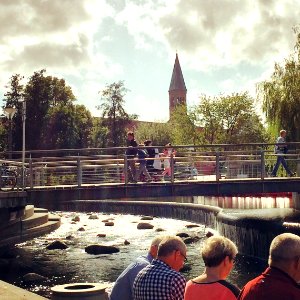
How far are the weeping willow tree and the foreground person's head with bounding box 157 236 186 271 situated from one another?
25.9 meters

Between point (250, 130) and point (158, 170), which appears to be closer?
point (158, 170)

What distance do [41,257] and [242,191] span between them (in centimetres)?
765

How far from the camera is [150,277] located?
509 centimetres

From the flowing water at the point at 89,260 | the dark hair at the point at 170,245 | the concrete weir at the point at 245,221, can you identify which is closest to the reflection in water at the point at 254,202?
the flowing water at the point at 89,260

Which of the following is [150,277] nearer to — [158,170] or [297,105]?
[158,170]

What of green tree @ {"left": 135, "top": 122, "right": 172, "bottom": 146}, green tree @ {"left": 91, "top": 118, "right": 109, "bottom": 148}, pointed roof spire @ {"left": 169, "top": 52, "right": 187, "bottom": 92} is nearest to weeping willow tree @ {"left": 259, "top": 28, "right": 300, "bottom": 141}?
green tree @ {"left": 91, "top": 118, "right": 109, "bottom": 148}

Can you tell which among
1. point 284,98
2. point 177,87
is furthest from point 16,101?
point 177,87

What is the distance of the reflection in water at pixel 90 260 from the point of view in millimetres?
18188

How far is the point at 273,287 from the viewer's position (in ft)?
13.1

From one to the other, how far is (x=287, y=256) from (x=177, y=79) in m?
141

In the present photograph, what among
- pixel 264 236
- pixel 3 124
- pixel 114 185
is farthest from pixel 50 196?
pixel 3 124

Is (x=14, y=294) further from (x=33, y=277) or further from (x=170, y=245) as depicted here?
(x=33, y=277)

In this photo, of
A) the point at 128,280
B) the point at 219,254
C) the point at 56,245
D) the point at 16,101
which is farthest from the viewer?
the point at 16,101

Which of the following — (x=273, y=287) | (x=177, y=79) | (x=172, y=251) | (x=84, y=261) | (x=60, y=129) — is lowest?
(x=84, y=261)
